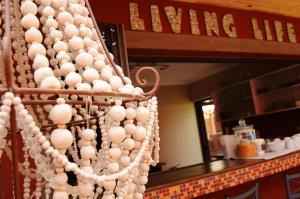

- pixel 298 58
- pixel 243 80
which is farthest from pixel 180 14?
pixel 243 80

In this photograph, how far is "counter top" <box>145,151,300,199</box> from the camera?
7.53ft

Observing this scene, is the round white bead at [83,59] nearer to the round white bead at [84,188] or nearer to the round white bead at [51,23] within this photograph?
the round white bead at [51,23]

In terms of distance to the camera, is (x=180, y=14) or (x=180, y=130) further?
(x=180, y=130)

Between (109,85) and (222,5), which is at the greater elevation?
(222,5)

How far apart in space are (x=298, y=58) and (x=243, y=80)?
1.83 m

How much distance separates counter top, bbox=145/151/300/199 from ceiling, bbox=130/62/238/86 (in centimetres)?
312

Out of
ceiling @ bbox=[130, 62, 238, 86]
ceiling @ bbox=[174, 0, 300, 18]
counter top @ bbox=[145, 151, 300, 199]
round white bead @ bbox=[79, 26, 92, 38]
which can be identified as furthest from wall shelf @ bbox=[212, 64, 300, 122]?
round white bead @ bbox=[79, 26, 92, 38]

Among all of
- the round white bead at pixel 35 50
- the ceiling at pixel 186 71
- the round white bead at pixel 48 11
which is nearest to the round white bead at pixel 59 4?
the round white bead at pixel 48 11

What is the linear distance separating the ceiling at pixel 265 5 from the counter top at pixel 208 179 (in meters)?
1.79

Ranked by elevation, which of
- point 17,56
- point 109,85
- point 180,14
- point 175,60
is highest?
point 180,14

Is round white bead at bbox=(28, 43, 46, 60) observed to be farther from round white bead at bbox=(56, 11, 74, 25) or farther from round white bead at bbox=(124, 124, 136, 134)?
round white bead at bbox=(124, 124, 136, 134)

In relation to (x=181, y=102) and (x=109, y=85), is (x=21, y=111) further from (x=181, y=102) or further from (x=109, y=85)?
(x=181, y=102)

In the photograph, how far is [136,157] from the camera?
63cm

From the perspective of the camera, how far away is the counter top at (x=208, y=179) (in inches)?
90.4
